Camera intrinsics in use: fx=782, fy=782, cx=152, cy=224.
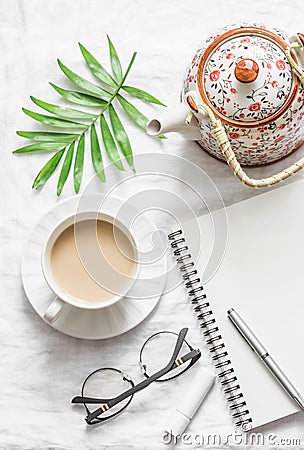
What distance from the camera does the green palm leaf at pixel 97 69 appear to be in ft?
3.75

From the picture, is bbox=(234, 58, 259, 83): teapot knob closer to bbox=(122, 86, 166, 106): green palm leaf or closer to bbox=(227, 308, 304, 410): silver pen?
bbox=(122, 86, 166, 106): green palm leaf

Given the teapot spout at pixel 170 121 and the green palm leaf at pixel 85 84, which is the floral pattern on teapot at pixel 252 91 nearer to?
the teapot spout at pixel 170 121

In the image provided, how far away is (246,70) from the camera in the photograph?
906 mm

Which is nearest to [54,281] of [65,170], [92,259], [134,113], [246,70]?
[92,259]

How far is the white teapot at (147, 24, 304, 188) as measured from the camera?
3.05ft

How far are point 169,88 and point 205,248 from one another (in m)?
0.24

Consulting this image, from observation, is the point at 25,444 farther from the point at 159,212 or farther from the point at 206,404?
the point at 159,212

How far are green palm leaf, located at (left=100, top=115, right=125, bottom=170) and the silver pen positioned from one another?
10.5 inches

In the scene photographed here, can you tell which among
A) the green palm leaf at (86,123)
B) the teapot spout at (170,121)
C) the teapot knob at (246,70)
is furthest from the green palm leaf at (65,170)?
the teapot knob at (246,70)

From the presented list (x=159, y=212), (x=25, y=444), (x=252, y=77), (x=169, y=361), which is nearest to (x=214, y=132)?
(x=252, y=77)

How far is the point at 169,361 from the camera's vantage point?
43.6 inches

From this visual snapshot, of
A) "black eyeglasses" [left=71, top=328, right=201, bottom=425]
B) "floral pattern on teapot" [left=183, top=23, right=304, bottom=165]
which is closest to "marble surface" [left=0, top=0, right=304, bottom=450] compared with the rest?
"black eyeglasses" [left=71, top=328, right=201, bottom=425]

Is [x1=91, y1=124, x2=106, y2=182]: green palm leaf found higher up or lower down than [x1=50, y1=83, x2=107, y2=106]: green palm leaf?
lower down

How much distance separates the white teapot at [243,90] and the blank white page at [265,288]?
0.13 metres
